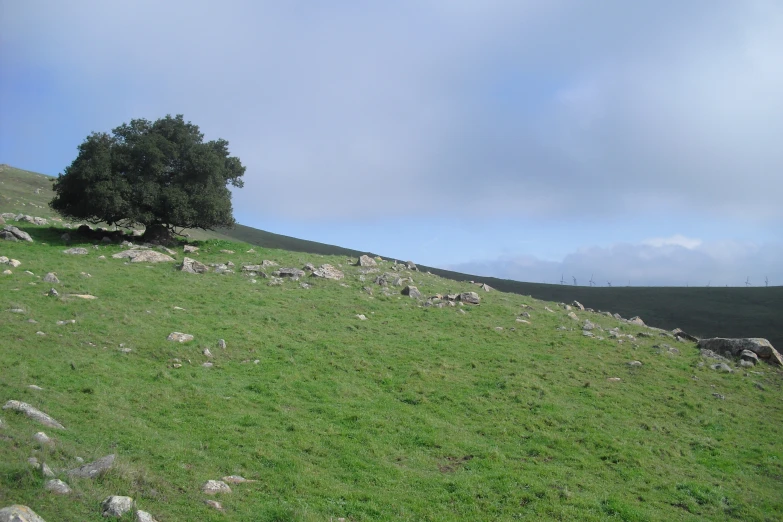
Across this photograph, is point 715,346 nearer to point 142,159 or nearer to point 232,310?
point 232,310

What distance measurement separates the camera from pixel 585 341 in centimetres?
2658

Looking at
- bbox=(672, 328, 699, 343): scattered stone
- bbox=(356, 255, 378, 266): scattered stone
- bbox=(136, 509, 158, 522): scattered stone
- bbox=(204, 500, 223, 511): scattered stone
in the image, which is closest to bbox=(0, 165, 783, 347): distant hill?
bbox=(356, 255, 378, 266): scattered stone

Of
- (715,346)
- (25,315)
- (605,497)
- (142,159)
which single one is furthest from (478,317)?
(142,159)

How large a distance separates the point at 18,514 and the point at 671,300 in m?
78.5

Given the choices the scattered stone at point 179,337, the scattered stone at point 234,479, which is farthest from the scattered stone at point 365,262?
the scattered stone at point 234,479

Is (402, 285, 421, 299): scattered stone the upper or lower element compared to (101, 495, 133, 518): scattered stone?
upper

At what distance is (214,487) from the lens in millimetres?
10555

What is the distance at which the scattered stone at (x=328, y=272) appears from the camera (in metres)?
32.6

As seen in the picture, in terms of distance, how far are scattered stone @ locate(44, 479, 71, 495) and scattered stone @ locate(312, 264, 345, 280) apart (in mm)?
23951

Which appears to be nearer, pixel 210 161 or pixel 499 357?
pixel 499 357

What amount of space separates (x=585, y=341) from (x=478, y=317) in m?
5.88

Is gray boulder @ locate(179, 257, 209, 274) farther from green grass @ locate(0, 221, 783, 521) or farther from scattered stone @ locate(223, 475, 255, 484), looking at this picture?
scattered stone @ locate(223, 475, 255, 484)

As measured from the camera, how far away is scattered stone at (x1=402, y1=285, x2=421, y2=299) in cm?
3144

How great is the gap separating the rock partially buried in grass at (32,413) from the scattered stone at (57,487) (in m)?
3.33
